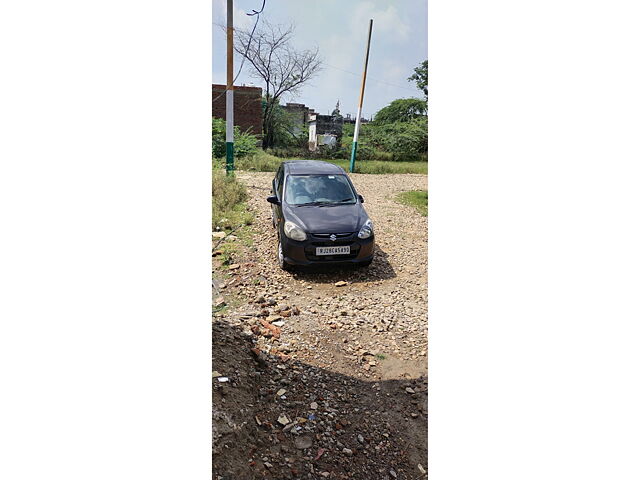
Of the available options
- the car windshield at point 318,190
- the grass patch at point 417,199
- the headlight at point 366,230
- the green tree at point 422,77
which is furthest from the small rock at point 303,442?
the green tree at point 422,77

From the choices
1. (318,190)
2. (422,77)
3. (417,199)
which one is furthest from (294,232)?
(422,77)

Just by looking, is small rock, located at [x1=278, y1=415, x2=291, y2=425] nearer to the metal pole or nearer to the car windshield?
the car windshield

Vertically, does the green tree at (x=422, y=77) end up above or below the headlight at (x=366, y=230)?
above

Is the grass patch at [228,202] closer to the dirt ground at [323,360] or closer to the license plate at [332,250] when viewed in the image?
the dirt ground at [323,360]

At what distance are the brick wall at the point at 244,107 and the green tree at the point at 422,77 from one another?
0.79m

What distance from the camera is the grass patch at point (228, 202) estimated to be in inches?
101

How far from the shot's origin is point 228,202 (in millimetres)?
2584

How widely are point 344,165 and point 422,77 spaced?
59 cm

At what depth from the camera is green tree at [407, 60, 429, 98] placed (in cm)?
270

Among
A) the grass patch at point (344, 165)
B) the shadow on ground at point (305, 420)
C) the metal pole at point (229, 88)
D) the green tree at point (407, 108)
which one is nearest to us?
the shadow on ground at point (305, 420)

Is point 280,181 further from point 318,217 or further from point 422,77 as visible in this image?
point 422,77

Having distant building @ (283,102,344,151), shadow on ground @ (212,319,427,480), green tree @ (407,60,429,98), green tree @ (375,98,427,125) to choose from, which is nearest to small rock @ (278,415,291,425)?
shadow on ground @ (212,319,427,480)
